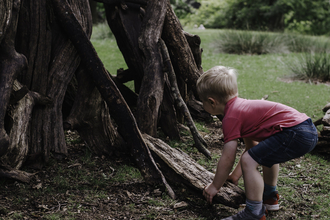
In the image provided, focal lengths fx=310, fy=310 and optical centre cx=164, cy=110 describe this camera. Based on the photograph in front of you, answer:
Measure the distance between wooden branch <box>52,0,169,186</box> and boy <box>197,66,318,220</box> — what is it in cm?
81

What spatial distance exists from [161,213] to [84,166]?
1152 millimetres

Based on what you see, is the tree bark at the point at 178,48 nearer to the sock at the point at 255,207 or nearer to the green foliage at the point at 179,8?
the sock at the point at 255,207

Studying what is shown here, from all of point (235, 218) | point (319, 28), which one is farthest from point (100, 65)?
point (319, 28)

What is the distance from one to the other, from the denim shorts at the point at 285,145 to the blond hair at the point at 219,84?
0.49 meters

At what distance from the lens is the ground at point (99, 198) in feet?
8.62

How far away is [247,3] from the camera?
23375 mm

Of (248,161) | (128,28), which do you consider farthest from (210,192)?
(128,28)

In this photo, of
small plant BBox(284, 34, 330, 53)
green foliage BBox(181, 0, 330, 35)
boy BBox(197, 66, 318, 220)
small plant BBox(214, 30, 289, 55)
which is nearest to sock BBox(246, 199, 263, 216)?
boy BBox(197, 66, 318, 220)

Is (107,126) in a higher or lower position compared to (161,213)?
higher

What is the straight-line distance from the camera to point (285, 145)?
2.45m

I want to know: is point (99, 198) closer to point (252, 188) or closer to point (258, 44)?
point (252, 188)

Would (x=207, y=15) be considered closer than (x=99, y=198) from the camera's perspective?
No

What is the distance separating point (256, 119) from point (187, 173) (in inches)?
35.1

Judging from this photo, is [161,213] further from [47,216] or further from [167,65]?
[167,65]
